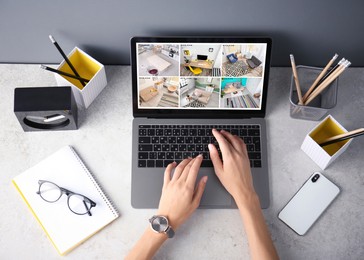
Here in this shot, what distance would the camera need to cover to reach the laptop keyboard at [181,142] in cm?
120

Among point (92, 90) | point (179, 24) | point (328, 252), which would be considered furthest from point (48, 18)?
point (328, 252)

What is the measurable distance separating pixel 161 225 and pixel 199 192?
131 mm

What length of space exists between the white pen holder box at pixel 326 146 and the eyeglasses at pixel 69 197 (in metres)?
0.61

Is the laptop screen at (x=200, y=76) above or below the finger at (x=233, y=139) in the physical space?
above

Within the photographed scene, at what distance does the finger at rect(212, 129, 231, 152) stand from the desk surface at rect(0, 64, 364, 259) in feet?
0.46

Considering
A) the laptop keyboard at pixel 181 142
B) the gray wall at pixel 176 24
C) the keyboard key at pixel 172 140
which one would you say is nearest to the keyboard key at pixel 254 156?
the laptop keyboard at pixel 181 142

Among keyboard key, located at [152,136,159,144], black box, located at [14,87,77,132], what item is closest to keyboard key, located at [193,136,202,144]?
keyboard key, located at [152,136,159,144]

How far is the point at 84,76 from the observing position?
130cm

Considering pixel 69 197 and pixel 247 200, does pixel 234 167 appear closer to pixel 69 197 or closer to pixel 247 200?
pixel 247 200

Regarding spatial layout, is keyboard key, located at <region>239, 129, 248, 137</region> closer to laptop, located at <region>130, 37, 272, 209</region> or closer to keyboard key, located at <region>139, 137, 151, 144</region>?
laptop, located at <region>130, 37, 272, 209</region>

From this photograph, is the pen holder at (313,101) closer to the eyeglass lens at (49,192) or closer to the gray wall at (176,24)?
the gray wall at (176,24)

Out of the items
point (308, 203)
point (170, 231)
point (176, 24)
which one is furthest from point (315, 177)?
point (176, 24)

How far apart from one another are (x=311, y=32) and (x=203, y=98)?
36 centimetres

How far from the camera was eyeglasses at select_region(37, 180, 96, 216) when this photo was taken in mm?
1145
